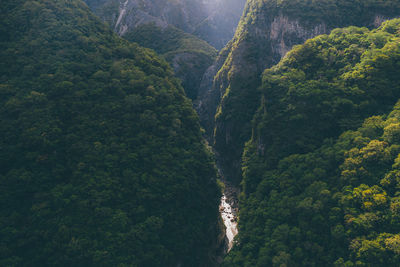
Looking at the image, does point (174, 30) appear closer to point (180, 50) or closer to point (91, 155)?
point (180, 50)

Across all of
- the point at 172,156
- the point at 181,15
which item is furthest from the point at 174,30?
the point at 172,156

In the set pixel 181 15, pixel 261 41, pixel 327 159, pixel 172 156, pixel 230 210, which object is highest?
pixel 181 15

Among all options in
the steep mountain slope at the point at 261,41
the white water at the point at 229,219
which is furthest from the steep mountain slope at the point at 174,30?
the white water at the point at 229,219

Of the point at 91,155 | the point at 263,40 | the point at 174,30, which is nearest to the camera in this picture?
the point at 91,155

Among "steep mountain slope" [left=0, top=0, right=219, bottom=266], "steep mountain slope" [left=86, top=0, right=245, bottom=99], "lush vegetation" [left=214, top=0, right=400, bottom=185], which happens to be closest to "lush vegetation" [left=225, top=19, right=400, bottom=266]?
"steep mountain slope" [left=0, top=0, right=219, bottom=266]

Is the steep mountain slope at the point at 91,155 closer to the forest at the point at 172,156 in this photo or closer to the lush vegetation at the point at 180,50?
the forest at the point at 172,156

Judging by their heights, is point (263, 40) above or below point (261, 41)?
above
